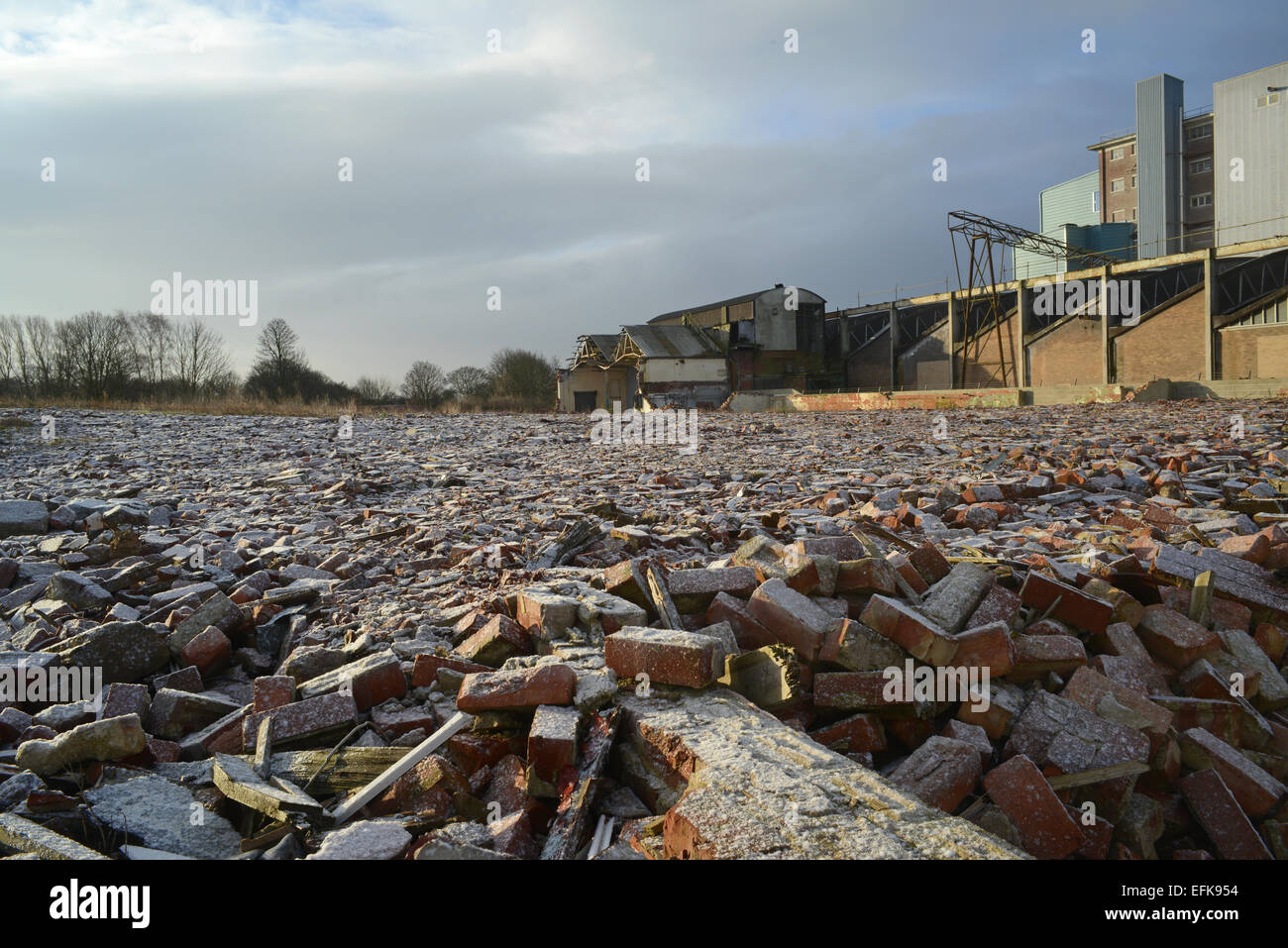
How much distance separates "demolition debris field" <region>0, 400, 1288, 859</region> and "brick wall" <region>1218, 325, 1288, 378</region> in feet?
73.2

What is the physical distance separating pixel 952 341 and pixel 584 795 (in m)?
35.8

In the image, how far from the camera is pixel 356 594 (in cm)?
380

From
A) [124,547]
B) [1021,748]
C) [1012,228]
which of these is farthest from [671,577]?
[1012,228]

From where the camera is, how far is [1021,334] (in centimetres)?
3016

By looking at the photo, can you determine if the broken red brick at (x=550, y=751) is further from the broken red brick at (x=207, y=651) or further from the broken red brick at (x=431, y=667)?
the broken red brick at (x=207, y=651)

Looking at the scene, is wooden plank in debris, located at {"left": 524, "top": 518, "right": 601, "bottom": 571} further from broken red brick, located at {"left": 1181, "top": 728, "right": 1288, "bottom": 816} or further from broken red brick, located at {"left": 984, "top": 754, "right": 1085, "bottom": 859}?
broken red brick, located at {"left": 1181, "top": 728, "right": 1288, "bottom": 816}

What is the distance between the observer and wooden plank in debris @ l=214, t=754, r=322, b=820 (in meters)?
1.89

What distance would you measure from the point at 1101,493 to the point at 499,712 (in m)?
5.30

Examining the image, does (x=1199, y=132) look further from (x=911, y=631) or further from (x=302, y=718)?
(x=302, y=718)

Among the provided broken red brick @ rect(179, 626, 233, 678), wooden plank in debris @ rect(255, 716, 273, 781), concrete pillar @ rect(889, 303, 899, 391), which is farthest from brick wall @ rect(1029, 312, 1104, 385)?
wooden plank in debris @ rect(255, 716, 273, 781)

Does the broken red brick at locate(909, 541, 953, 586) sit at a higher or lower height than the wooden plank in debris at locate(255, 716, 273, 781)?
higher

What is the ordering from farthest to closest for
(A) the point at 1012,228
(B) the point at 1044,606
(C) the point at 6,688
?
(A) the point at 1012,228 → (B) the point at 1044,606 → (C) the point at 6,688
